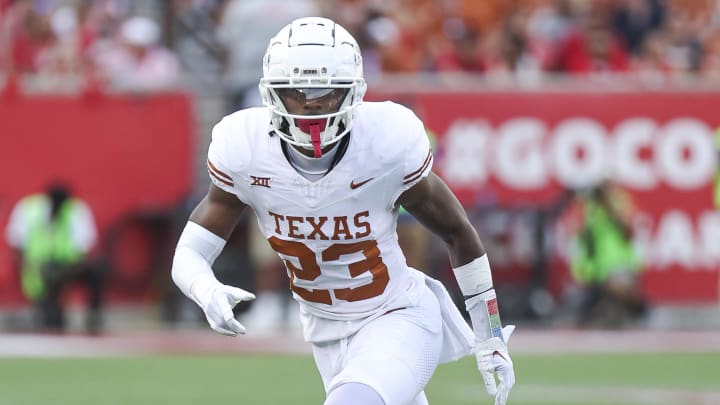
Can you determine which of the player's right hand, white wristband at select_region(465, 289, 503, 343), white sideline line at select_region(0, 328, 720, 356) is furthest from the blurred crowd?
the player's right hand

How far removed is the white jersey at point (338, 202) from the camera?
5328mm

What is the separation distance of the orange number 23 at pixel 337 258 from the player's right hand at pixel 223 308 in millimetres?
363

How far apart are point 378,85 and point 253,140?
921 centimetres

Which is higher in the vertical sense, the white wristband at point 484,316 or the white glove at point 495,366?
the white wristband at point 484,316

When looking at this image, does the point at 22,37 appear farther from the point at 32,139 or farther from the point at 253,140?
the point at 253,140

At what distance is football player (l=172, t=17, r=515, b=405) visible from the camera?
5.24 metres

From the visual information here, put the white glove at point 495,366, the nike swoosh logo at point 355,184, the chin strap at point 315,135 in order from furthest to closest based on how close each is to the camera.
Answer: the white glove at point 495,366 < the nike swoosh logo at point 355,184 < the chin strap at point 315,135

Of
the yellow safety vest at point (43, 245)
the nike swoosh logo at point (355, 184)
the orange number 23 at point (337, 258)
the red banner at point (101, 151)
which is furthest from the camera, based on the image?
the red banner at point (101, 151)

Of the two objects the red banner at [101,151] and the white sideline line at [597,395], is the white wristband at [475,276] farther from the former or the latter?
the red banner at [101,151]

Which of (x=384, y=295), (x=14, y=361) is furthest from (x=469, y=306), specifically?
(x=14, y=361)

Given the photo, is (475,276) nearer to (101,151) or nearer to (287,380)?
(287,380)

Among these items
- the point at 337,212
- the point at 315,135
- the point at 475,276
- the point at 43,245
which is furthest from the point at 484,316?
the point at 43,245

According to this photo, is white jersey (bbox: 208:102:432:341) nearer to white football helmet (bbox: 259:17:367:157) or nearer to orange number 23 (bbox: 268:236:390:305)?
orange number 23 (bbox: 268:236:390:305)

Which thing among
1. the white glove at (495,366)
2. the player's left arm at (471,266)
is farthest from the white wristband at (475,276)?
the white glove at (495,366)
